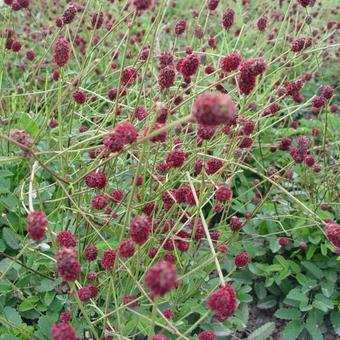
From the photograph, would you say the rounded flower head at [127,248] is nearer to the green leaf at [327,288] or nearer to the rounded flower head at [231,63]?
the rounded flower head at [231,63]

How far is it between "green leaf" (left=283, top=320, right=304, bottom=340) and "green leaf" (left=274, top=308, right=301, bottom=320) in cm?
2

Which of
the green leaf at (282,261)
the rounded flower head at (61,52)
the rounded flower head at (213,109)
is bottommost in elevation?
the green leaf at (282,261)

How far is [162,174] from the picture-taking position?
5.20 ft

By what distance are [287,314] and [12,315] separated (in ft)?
2.63

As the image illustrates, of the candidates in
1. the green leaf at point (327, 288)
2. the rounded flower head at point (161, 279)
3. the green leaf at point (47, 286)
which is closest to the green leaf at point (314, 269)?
the green leaf at point (327, 288)

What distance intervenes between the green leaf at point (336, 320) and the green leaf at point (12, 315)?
918mm

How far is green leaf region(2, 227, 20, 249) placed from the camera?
5.37 feet

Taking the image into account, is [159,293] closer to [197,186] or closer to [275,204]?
[197,186]

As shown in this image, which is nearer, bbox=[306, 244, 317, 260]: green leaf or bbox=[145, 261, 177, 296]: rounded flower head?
bbox=[145, 261, 177, 296]: rounded flower head

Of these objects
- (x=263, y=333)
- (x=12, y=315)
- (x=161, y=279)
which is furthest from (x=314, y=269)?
(x=161, y=279)

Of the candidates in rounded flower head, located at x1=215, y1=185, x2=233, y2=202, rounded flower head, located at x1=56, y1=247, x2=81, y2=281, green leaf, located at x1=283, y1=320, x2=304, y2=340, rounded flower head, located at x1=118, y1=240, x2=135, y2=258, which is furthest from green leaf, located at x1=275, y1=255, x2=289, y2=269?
rounded flower head, located at x1=56, y1=247, x2=81, y2=281

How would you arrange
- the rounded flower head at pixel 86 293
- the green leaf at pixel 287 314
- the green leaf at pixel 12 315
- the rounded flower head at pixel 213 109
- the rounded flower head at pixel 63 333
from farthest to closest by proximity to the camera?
the green leaf at pixel 287 314
the green leaf at pixel 12 315
the rounded flower head at pixel 86 293
the rounded flower head at pixel 63 333
the rounded flower head at pixel 213 109

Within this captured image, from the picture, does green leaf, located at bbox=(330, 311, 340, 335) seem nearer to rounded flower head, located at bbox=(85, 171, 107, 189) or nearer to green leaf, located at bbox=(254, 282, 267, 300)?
green leaf, located at bbox=(254, 282, 267, 300)

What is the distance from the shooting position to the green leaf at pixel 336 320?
1740 millimetres
